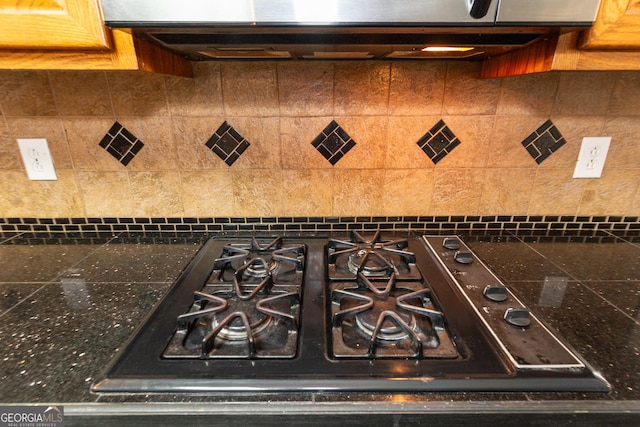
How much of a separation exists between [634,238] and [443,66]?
2.79 ft

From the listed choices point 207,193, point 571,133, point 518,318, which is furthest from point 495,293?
point 207,193

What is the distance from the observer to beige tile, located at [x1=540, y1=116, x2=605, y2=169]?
38.9 inches

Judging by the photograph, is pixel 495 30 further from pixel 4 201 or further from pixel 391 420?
pixel 4 201

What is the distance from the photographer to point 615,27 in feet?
1.91

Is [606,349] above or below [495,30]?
below

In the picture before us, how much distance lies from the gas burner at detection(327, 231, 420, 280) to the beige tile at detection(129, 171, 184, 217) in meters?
0.53

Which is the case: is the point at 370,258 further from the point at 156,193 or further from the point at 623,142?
the point at 623,142

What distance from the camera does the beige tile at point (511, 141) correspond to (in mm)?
992

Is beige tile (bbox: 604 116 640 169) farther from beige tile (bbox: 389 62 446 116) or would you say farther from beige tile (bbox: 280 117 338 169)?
beige tile (bbox: 280 117 338 169)

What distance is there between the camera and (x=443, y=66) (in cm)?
94

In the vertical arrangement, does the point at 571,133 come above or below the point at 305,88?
below

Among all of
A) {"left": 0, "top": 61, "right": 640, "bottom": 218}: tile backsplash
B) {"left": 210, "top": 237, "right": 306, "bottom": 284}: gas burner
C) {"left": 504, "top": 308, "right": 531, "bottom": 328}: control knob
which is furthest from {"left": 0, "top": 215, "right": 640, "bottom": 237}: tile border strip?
{"left": 504, "top": 308, "right": 531, "bottom": 328}: control knob

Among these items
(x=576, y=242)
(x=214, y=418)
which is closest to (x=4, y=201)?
(x=214, y=418)

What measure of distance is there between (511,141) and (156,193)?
114 cm
